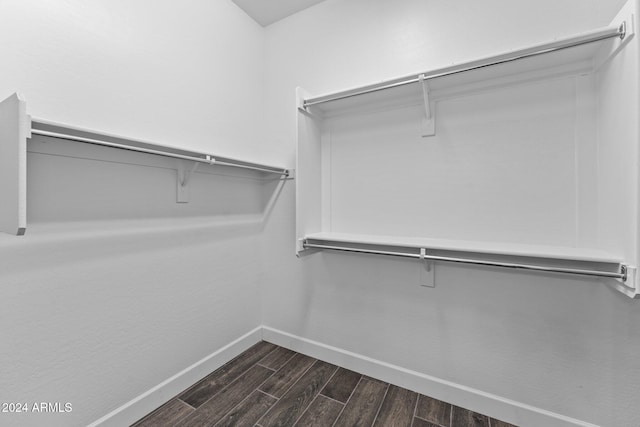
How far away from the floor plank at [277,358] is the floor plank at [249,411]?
0.26 meters

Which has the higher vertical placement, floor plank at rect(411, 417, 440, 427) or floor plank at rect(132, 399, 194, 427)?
floor plank at rect(132, 399, 194, 427)

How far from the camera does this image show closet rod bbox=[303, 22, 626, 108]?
100cm

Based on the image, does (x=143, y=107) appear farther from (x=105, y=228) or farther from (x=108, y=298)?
(x=108, y=298)

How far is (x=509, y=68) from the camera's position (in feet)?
4.17

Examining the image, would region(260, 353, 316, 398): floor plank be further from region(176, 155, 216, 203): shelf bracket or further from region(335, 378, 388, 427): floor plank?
region(176, 155, 216, 203): shelf bracket

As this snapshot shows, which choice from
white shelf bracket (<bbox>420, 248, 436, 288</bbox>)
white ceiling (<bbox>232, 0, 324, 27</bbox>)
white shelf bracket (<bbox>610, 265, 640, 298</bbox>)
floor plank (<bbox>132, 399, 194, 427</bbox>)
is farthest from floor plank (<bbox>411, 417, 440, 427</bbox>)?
white ceiling (<bbox>232, 0, 324, 27</bbox>)

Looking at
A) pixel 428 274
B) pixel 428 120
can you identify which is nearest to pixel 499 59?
pixel 428 120

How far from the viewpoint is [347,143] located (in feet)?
5.85

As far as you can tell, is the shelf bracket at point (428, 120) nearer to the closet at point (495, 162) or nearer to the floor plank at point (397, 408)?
the closet at point (495, 162)

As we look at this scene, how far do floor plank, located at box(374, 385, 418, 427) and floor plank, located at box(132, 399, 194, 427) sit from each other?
985mm

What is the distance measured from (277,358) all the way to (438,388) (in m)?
1.03

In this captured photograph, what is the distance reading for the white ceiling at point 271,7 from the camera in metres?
1.89

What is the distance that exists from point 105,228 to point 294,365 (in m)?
1.37

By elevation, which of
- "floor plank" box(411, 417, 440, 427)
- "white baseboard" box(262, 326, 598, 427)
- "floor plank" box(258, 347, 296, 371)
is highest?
"white baseboard" box(262, 326, 598, 427)
